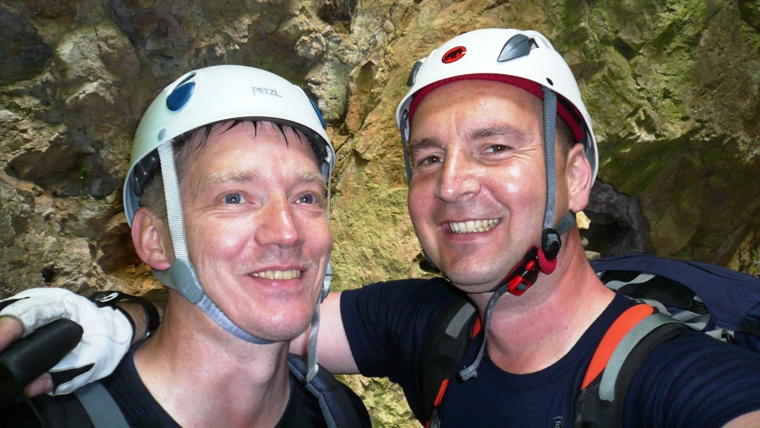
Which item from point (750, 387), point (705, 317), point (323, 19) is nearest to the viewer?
point (750, 387)

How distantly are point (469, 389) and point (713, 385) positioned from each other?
1.12m

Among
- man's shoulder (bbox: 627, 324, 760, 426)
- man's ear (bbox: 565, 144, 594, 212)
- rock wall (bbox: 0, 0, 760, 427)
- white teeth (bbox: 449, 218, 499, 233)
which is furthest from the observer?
rock wall (bbox: 0, 0, 760, 427)

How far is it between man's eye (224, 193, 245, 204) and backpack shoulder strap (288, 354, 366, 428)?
986mm

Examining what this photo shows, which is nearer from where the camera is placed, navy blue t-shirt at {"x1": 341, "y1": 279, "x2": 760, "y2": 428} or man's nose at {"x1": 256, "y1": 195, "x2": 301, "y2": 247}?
navy blue t-shirt at {"x1": 341, "y1": 279, "x2": 760, "y2": 428}

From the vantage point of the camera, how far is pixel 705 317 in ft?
7.38

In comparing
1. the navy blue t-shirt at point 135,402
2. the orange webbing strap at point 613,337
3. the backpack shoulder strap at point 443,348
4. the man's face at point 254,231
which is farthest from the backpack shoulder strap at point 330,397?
the orange webbing strap at point 613,337

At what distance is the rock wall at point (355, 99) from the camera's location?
16.0ft

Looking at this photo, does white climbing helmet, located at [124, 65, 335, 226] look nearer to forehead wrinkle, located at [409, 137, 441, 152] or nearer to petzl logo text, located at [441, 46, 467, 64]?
forehead wrinkle, located at [409, 137, 441, 152]

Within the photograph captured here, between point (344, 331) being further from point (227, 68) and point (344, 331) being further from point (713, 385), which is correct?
point (713, 385)

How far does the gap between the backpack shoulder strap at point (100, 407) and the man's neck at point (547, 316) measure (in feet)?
5.76

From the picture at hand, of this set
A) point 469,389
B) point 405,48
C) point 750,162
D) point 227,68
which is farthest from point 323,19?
point 750,162

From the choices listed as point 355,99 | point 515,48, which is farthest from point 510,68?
point 355,99

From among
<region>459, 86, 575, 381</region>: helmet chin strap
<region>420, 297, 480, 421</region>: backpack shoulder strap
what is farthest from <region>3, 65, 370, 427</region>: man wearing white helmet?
<region>459, 86, 575, 381</region>: helmet chin strap

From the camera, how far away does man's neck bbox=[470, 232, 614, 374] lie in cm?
241
